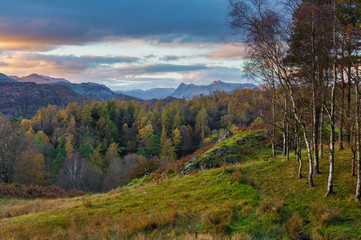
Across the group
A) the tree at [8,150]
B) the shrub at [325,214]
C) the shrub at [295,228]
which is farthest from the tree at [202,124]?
the shrub at [295,228]

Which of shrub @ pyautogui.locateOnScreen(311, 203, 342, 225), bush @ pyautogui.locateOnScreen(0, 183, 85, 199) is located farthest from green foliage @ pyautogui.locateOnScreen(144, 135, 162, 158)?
shrub @ pyautogui.locateOnScreen(311, 203, 342, 225)

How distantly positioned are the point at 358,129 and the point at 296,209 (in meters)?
3.15

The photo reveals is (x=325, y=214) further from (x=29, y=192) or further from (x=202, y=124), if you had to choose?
(x=202, y=124)

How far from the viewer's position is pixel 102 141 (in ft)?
278

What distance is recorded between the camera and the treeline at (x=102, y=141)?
112ft

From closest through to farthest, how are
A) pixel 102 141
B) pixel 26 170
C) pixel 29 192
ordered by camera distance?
pixel 29 192, pixel 26 170, pixel 102 141

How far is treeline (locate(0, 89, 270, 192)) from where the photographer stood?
3406 centimetres

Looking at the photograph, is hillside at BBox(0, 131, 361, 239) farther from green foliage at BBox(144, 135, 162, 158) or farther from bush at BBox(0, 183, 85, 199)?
green foliage at BBox(144, 135, 162, 158)

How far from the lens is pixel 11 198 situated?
18.9 m

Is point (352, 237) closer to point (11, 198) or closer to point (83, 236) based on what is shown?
point (83, 236)

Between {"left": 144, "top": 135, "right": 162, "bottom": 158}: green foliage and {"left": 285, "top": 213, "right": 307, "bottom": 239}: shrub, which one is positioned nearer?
{"left": 285, "top": 213, "right": 307, "bottom": 239}: shrub

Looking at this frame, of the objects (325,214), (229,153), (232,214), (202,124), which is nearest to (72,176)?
(229,153)

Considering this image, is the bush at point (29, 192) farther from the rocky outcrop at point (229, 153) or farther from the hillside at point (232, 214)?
the hillside at point (232, 214)

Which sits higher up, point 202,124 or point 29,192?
point 202,124
